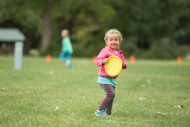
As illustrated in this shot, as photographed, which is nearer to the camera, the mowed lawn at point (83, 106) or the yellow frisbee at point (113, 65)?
the mowed lawn at point (83, 106)

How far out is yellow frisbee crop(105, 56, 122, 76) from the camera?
918 centimetres

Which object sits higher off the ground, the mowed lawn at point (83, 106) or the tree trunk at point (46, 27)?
the tree trunk at point (46, 27)

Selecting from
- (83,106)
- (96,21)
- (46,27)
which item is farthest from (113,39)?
(96,21)

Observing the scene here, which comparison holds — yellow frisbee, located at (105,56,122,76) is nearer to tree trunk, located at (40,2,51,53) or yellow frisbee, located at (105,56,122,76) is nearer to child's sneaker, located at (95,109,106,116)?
child's sneaker, located at (95,109,106,116)

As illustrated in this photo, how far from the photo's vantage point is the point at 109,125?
8.12 metres

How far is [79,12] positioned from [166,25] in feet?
31.6

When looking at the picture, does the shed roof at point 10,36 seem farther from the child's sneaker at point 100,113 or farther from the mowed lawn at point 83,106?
the child's sneaker at point 100,113

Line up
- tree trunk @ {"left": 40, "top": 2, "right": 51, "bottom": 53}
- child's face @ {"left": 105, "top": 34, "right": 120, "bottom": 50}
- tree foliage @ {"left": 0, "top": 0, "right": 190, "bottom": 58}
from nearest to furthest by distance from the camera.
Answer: child's face @ {"left": 105, "top": 34, "right": 120, "bottom": 50} → tree trunk @ {"left": 40, "top": 2, "right": 51, "bottom": 53} → tree foliage @ {"left": 0, "top": 0, "right": 190, "bottom": 58}

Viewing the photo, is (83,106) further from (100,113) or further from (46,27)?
(46,27)

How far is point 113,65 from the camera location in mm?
9148

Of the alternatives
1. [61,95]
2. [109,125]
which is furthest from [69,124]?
[61,95]

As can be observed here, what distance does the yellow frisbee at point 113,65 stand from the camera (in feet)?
30.1

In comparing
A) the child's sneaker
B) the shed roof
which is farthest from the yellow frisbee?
the shed roof

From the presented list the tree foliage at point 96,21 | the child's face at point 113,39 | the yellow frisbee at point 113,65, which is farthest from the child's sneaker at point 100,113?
the tree foliage at point 96,21
